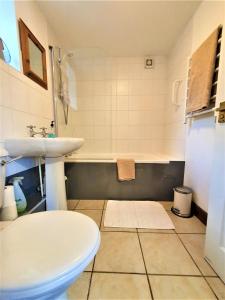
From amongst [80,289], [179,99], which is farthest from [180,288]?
[179,99]

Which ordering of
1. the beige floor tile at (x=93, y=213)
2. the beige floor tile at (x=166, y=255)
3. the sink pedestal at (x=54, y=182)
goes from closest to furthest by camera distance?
the beige floor tile at (x=166, y=255) < the sink pedestal at (x=54, y=182) < the beige floor tile at (x=93, y=213)

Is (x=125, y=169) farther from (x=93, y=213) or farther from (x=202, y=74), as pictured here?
(x=202, y=74)

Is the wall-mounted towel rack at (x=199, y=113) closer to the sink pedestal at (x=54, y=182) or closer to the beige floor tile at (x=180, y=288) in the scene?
Answer: the beige floor tile at (x=180, y=288)

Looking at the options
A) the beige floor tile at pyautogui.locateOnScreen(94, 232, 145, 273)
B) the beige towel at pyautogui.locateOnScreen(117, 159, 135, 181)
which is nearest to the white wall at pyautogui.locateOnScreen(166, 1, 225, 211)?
the beige towel at pyautogui.locateOnScreen(117, 159, 135, 181)

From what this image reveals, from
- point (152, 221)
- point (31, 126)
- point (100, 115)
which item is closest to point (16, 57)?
point (31, 126)

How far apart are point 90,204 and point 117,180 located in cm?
45

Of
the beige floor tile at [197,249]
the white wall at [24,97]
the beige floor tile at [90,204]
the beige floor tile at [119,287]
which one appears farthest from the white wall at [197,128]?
the white wall at [24,97]

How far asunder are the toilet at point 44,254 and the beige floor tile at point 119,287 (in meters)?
0.44

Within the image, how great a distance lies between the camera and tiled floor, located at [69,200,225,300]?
87 centimetres

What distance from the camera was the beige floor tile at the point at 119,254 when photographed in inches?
40.8

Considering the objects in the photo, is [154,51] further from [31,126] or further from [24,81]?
[31,126]

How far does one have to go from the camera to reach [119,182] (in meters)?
2.05

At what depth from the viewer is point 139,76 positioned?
2.79m

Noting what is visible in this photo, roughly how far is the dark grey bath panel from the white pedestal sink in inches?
22.9
